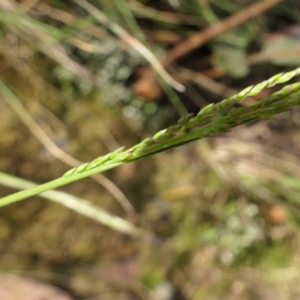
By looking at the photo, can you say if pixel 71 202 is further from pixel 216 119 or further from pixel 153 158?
pixel 216 119

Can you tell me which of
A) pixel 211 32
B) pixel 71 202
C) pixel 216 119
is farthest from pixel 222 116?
pixel 211 32

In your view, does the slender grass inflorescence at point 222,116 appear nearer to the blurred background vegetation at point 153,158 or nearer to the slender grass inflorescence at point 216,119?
the slender grass inflorescence at point 216,119

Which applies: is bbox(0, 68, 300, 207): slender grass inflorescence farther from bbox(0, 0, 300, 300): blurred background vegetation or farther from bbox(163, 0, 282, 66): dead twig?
bbox(163, 0, 282, 66): dead twig

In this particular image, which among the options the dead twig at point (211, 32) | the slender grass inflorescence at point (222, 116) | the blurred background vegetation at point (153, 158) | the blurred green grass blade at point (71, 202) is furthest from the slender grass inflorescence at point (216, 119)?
the dead twig at point (211, 32)

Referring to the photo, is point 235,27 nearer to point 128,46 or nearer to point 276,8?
point 276,8

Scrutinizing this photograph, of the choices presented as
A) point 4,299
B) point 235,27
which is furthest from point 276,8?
point 4,299

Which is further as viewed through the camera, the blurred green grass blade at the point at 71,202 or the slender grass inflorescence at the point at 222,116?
the blurred green grass blade at the point at 71,202

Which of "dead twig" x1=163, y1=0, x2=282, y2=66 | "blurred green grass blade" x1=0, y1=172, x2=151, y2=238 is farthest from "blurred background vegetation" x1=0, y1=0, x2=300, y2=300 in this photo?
"blurred green grass blade" x1=0, y1=172, x2=151, y2=238
